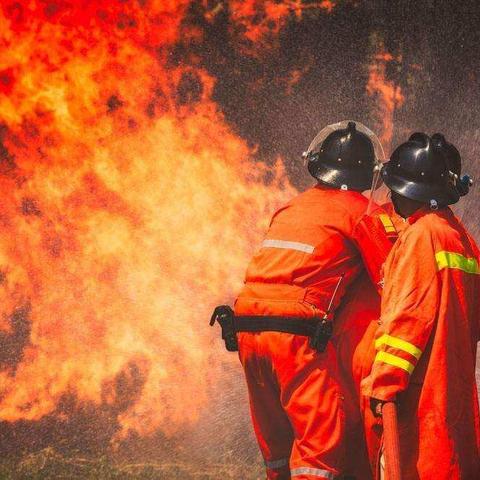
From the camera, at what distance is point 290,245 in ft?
16.0

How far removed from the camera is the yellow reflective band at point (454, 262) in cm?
402

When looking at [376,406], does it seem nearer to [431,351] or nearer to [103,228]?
[431,351]

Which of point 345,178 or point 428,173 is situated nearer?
point 428,173

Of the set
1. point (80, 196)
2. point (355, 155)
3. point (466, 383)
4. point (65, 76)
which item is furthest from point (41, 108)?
point (466, 383)

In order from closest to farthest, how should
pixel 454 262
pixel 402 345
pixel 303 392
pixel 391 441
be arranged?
pixel 391 441 → pixel 402 345 → pixel 454 262 → pixel 303 392

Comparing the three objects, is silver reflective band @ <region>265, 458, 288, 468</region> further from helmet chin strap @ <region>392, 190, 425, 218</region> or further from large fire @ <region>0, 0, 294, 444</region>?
large fire @ <region>0, 0, 294, 444</region>

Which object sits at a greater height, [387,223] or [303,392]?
[387,223]

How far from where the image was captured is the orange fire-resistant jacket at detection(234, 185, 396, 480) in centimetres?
459

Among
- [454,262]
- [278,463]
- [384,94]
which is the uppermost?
[384,94]

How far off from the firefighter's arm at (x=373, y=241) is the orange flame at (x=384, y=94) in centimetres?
459

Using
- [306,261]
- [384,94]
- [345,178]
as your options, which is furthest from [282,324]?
[384,94]

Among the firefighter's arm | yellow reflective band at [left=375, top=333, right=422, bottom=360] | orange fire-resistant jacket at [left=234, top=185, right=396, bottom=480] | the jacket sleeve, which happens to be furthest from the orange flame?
yellow reflective band at [left=375, top=333, right=422, bottom=360]

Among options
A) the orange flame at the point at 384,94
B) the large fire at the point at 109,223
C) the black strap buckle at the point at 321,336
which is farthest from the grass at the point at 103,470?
the orange flame at the point at 384,94

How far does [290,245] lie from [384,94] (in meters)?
4.92
